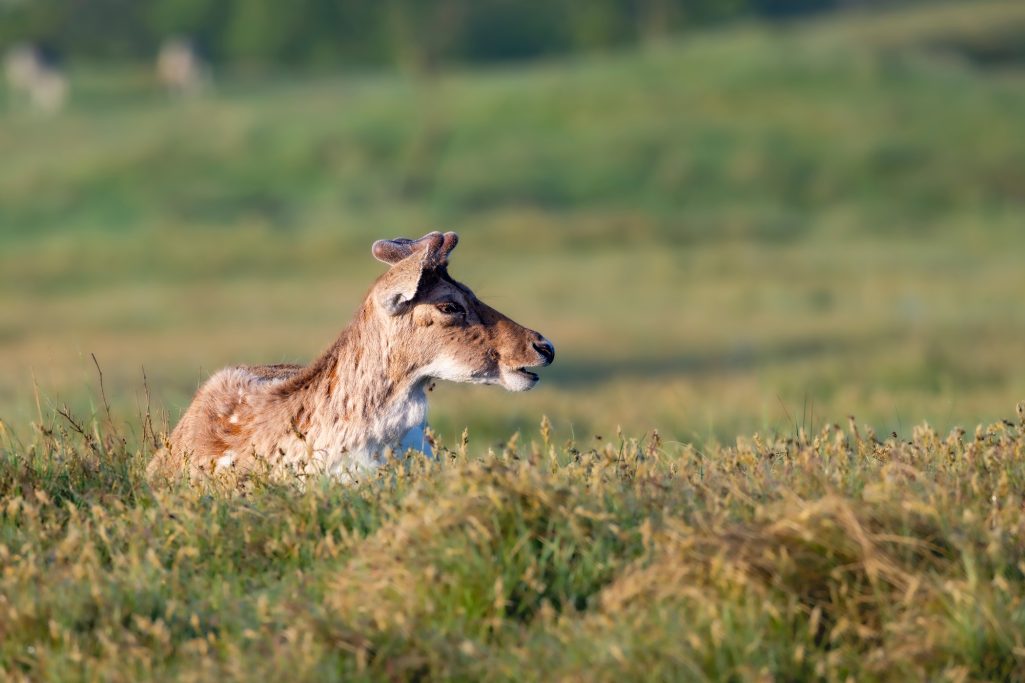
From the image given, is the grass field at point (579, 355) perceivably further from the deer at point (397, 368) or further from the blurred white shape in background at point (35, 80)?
the blurred white shape in background at point (35, 80)

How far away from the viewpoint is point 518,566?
6.46 metres

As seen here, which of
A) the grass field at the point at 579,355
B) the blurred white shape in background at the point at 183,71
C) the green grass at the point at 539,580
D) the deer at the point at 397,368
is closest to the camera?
the green grass at the point at 539,580

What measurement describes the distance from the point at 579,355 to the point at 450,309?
21576 millimetres

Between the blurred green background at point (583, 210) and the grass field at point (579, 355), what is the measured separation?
19 centimetres

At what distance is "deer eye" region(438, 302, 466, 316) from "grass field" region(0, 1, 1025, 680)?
68cm

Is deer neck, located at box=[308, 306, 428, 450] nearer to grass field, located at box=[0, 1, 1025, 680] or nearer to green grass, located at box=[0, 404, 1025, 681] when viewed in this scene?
grass field, located at box=[0, 1, 1025, 680]

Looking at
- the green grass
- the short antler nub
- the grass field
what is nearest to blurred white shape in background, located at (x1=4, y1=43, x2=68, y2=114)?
the grass field

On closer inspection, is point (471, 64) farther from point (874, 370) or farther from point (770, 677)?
point (770, 677)

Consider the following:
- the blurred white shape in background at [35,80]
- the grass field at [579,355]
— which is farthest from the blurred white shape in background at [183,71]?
the blurred white shape in background at [35,80]

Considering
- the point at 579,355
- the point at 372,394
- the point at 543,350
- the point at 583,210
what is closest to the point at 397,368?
the point at 372,394

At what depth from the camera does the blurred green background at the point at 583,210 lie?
27531 mm

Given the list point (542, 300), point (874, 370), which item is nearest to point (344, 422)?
point (874, 370)

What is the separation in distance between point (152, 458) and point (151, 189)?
161 ft

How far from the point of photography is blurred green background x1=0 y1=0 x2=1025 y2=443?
1084 inches
